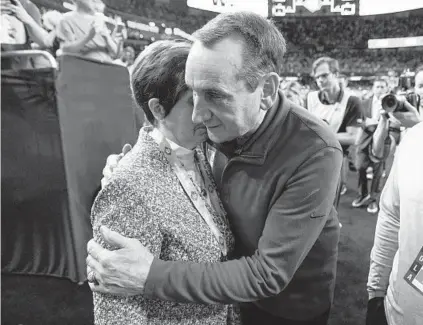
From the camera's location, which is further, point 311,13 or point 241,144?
point 311,13

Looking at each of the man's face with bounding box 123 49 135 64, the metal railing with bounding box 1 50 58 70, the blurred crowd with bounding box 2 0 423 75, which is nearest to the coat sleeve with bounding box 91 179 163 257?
the blurred crowd with bounding box 2 0 423 75

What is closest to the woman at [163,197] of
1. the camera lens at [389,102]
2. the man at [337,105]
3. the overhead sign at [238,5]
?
the overhead sign at [238,5]

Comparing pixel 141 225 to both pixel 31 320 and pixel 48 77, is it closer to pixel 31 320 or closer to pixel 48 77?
pixel 48 77

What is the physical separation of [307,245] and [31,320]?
1.79 meters

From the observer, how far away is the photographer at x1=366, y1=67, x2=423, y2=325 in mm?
729

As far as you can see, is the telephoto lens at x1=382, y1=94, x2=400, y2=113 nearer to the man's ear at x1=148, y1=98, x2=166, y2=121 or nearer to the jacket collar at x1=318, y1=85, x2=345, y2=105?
the jacket collar at x1=318, y1=85, x2=345, y2=105

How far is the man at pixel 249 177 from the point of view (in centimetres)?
68

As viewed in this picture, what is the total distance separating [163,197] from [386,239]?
0.58 m

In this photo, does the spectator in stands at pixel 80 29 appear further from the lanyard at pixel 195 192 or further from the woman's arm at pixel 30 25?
the lanyard at pixel 195 192

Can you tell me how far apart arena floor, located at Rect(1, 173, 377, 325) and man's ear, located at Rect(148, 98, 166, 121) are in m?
1.52

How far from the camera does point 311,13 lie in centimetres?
173

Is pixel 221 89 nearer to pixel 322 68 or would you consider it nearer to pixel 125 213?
pixel 125 213

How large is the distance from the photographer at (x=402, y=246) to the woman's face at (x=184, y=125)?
446 millimetres

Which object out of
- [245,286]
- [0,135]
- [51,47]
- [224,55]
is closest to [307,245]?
[245,286]
